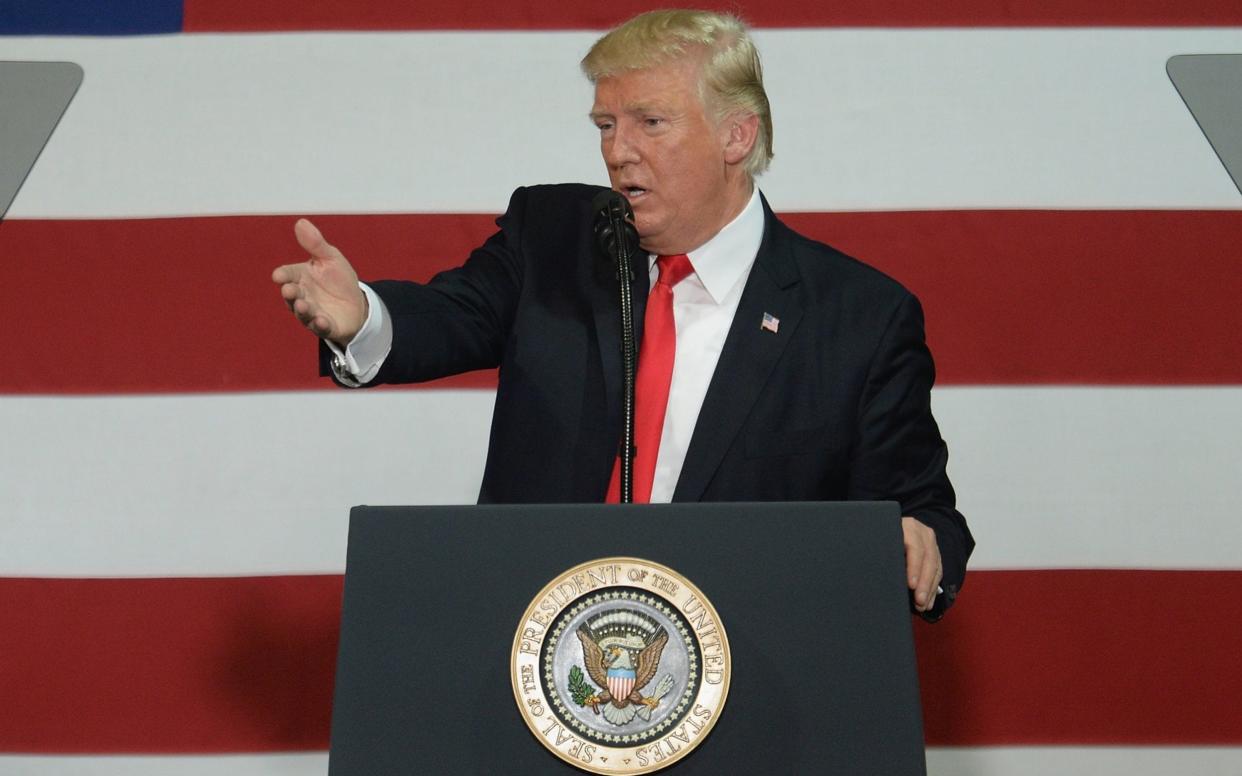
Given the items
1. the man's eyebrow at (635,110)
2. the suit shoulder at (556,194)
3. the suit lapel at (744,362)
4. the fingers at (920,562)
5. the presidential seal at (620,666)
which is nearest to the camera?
the presidential seal at (620,666)

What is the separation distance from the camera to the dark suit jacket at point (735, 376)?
1.31m

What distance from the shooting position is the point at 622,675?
0.85 meters

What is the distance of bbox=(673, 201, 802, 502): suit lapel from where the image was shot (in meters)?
1.27

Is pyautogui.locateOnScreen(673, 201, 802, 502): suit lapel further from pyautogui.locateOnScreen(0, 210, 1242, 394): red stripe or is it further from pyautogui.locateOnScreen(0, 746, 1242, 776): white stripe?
pyautogui.locateOnScreen(0, 746, 1242, 776): white stripe

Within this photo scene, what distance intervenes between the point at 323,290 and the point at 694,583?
0.45 m

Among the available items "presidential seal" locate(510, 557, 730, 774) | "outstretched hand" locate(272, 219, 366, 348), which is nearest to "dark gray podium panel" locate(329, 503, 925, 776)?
"presidential seal" locate(510, 557, 730, 774)

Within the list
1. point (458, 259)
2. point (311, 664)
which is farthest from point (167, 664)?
point (458, 259)

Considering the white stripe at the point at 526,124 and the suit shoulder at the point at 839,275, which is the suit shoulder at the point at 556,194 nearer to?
the suit shoulder at the point at 839,275

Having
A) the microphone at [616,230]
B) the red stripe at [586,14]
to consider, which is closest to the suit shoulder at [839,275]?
the microphone at [616,230]

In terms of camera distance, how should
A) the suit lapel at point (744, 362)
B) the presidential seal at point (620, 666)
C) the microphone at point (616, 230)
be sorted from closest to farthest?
1. the presidential seal at point (620, 666)
2. the microphone at point (616, 230)
3. the suit lapel at point (744, 362)

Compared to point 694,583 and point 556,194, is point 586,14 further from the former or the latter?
point 694,583

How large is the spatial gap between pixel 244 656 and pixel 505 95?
97cm

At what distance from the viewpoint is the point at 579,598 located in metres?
0.86

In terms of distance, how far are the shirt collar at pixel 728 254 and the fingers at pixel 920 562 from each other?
1.63 feet
